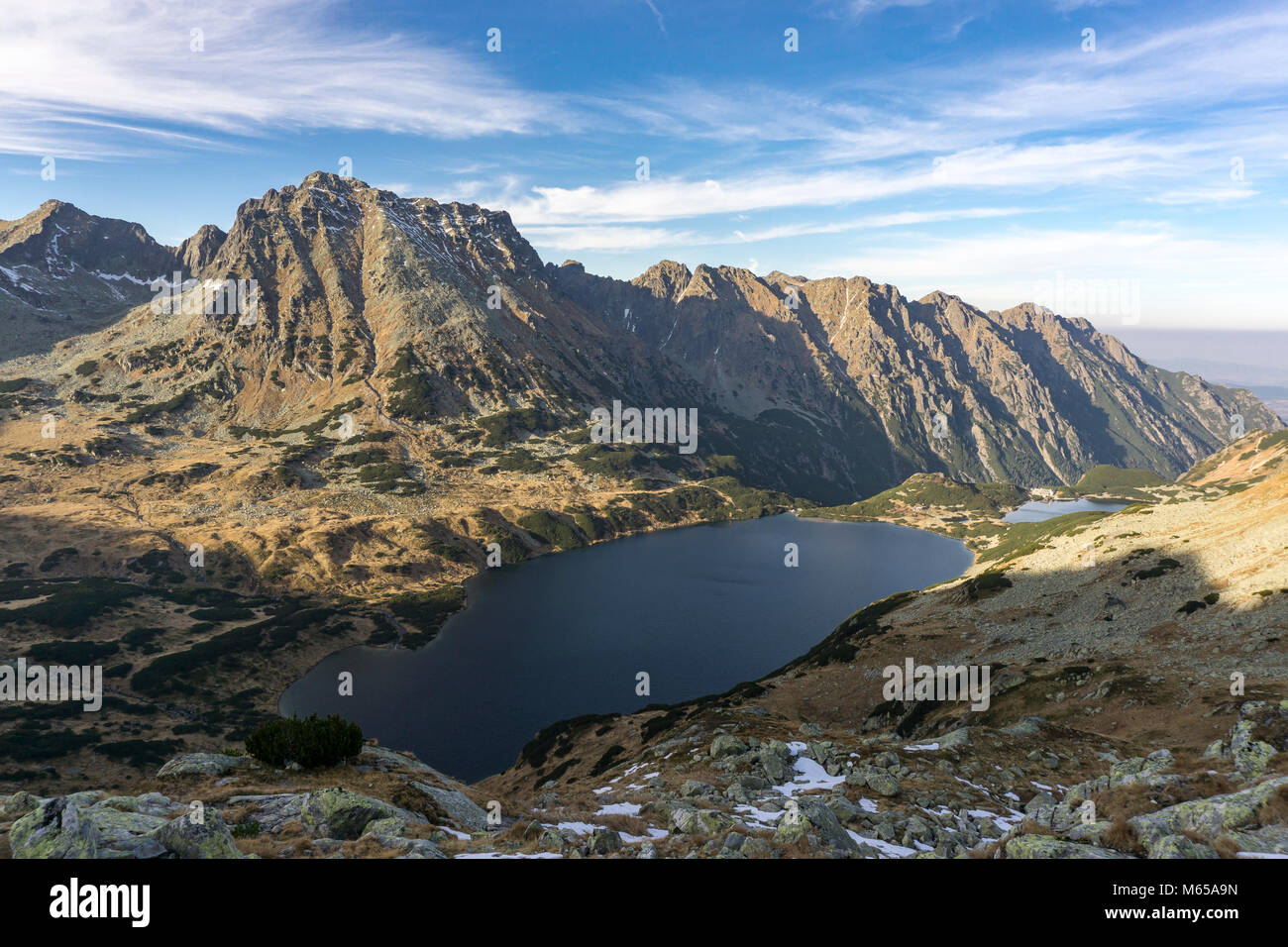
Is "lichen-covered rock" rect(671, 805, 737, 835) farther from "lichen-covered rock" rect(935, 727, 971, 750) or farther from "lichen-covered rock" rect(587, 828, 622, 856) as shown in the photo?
"lichen-covered rock" rect(935, 727, 971, 750)

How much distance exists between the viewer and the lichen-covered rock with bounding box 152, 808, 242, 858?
54.7ft

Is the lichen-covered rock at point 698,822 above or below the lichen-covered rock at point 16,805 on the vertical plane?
below

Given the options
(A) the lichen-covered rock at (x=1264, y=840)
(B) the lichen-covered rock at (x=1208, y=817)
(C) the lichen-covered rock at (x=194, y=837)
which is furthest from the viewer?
(B) the lichen-covered rock at (x=1208, y=817)

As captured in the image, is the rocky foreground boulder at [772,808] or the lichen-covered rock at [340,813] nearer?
the rocky foreground boulder at [772,808]

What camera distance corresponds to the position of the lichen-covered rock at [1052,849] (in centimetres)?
1866

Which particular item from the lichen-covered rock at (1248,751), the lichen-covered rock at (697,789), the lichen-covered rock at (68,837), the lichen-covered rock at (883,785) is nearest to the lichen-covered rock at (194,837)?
the lichen-covered rock at (68,837)

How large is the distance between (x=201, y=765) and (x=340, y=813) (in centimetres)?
1358

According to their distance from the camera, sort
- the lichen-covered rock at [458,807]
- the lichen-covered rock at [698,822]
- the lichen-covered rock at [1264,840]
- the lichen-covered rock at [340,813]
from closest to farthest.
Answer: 1. the lichen-covered rock at [1264,840]
2. the lichen-covered rock at [340,813]
3. the lichen-covered rock at [698,822]
4. the lichen-covered rock at [458,807]

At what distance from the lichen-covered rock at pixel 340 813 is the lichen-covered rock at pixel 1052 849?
879 inches

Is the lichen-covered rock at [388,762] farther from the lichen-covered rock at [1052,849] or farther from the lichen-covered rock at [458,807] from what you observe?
the lichen-covered rock at [1052,849]

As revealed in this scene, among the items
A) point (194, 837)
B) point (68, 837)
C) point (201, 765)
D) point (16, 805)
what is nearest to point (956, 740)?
point (194, 837)

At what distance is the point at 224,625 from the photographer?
153 meters
